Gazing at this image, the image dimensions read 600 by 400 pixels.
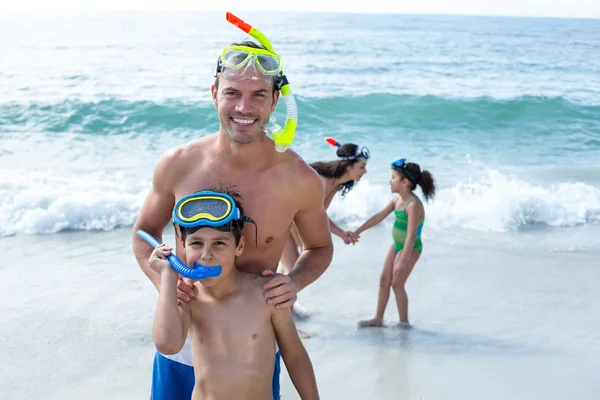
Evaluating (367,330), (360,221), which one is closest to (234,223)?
(367,330)

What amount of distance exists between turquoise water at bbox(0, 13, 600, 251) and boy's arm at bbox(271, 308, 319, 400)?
5.89 metres

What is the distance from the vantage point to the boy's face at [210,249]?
2488mm

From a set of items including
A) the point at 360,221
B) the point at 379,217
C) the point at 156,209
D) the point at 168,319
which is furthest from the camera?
the point at 360,221

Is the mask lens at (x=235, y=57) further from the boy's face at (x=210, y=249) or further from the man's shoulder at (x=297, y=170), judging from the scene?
the boy's face at (x=210, y=249)

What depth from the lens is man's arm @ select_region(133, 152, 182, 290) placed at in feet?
9.04

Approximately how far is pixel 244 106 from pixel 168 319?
805mm

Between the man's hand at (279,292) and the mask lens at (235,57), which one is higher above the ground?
the mask lens at (235,57)

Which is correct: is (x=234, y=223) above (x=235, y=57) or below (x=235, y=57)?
below

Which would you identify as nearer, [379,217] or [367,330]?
[367,330]

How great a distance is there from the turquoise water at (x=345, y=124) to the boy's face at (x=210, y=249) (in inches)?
240

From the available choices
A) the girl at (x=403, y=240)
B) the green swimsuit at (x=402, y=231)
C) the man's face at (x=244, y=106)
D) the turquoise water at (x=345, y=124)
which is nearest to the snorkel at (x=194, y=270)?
the man's face at (x=244, y=106)

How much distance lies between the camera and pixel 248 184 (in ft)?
8.93

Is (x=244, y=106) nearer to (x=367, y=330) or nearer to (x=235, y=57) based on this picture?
(x=235, y=57)

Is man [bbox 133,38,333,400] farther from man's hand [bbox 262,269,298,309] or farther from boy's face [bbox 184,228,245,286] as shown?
boy's face [bbox 184,228,245,286]
